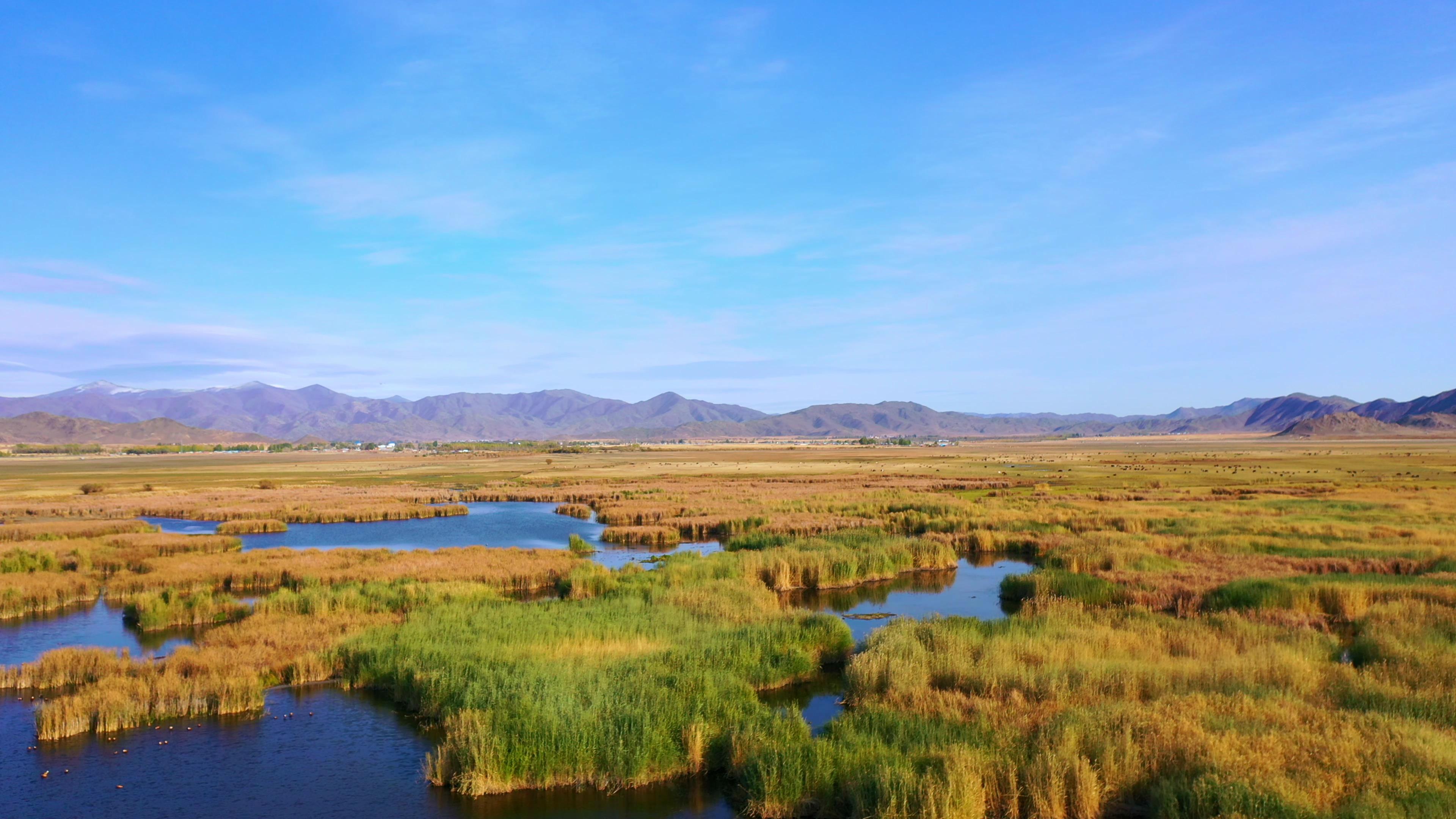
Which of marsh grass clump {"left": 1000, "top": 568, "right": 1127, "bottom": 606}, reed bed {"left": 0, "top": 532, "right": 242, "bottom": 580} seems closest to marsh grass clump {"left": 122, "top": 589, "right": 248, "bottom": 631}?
reed bed {"left": 0, "top": 532, "right": 242, "bottom": 580}

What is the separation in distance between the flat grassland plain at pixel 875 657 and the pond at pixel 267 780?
0.40 meters

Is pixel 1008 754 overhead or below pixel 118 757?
overhead

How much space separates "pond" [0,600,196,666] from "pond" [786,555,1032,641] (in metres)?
17.1

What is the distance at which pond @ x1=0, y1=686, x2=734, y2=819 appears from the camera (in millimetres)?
11891

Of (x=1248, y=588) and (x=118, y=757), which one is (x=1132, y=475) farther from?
(x=118, y=757)

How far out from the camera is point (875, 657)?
1619 cm

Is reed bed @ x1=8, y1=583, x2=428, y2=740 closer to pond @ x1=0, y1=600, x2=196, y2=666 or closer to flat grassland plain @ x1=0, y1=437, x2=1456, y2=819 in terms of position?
flat grassland plain @ x1=0, y1=437, x2=1456, y2=819

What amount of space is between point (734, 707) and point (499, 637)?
23.2ft

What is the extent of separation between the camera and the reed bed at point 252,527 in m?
43.9

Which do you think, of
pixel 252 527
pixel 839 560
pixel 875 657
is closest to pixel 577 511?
pixel 252 527

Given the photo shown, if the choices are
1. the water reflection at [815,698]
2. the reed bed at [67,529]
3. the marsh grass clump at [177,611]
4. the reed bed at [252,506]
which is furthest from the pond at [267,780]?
Answer: the reed bed at [252,506]

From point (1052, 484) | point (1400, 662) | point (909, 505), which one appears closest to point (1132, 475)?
point (1052, 484)

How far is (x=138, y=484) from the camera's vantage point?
73562 millimetres

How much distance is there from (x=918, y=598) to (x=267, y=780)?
63.4 feet
